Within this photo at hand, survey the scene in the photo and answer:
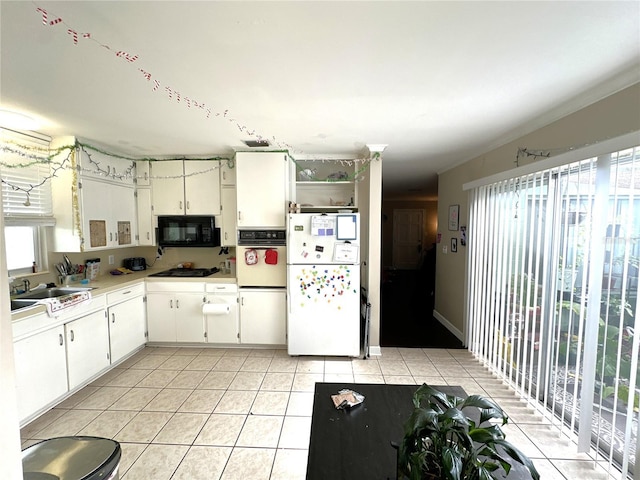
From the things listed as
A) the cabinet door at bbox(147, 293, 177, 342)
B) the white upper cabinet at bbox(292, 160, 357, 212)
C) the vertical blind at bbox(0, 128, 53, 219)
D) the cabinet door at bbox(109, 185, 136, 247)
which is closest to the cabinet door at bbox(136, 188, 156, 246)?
the cabinet door at bbox(109, 185, 136, 247)

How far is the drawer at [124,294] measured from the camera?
9.33 feet

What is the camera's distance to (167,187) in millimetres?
3518

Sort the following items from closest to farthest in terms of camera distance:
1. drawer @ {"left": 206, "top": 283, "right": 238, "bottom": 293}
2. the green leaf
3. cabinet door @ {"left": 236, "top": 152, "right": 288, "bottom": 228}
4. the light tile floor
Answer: the green leaf < the light tile floor < cabinet door @ {"left": 236, "top": 152, "right": 288, "bottom": 228} < drawer @ {"left": 206, "top": 283, "right": 238, "bottom": 293}

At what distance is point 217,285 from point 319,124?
217cm

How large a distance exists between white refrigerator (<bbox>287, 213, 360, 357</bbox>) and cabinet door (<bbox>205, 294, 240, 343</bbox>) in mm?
694

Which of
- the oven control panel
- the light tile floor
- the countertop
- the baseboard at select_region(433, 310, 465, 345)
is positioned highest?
the oven control panel

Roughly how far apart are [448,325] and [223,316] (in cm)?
315

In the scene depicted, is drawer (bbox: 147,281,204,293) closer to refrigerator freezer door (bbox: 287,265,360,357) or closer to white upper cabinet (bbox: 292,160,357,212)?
refrigerator freezer door (bbox: 287,265,360,357)

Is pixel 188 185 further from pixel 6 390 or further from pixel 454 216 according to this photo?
pixel 454 216

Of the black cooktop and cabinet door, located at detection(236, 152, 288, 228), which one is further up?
cabinet door, located at detection(236, 152, 288, 228)

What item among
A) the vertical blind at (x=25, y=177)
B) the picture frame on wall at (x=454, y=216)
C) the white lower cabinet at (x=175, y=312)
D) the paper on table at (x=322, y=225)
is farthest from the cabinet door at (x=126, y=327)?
the picture frame on wall at (x=454, y=216)

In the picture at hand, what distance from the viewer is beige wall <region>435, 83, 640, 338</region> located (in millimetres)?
1617

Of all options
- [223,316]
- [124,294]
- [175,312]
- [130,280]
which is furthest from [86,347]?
[223,316]

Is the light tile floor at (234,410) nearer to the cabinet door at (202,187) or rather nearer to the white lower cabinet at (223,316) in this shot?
the white lower cabinet at (223,316)
